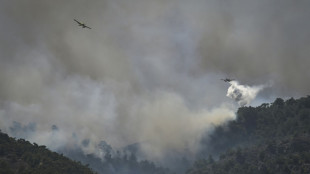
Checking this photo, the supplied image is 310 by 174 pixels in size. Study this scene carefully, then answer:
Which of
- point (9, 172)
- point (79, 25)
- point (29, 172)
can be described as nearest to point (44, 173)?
point (29, 172)

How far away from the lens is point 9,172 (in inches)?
7210

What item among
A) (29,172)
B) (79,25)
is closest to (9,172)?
(29,172)

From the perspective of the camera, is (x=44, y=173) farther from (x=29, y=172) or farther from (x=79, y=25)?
(x=79, y=25)

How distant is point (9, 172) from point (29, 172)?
1448cm

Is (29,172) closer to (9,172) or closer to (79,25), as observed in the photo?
(9,172)

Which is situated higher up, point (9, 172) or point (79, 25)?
point (79, 25)

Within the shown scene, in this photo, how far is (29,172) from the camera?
19650cm

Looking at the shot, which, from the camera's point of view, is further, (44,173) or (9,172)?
(44,173)

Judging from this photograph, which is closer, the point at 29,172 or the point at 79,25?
the point at 79,25

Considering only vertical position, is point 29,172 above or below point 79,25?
below

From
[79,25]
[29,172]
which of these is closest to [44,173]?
[29,172]

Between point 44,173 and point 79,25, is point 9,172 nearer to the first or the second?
point 44,173

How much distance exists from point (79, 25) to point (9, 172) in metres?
72.3

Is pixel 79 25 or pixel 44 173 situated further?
pixel 44 173
